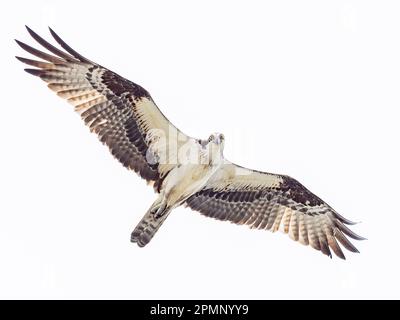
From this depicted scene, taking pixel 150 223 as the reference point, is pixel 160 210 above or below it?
above

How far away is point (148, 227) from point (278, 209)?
7.77 feet

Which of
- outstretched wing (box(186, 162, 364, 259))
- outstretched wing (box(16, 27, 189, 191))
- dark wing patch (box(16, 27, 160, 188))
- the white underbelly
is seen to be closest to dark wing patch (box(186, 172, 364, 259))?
outstretched wing (box(186, 162, 364, 259))

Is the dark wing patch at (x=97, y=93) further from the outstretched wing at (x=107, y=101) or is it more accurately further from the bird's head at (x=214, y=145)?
the bird's head at (x=214, y=145)

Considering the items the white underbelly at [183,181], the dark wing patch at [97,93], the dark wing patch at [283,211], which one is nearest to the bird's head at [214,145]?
the white underbelly at [183,181]

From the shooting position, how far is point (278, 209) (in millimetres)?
15008

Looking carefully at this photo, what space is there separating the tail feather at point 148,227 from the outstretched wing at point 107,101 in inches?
35.3

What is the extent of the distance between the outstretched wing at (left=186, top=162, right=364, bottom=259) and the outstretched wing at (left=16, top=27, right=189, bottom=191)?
121 centimetres

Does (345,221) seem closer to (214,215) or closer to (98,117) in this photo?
(214,215)

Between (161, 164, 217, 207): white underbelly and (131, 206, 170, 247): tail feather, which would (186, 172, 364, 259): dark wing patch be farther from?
(131, 206, 170, 247): tail feather

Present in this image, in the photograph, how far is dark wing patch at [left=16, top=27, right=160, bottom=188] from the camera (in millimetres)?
13875

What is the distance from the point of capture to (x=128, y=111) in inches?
552

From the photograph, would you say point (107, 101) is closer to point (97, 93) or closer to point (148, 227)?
point (97, 93)

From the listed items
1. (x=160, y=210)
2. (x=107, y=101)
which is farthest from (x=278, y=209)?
(x=107, y=101)

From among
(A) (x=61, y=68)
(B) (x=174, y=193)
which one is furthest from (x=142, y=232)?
(A) (x=61, y=68)
